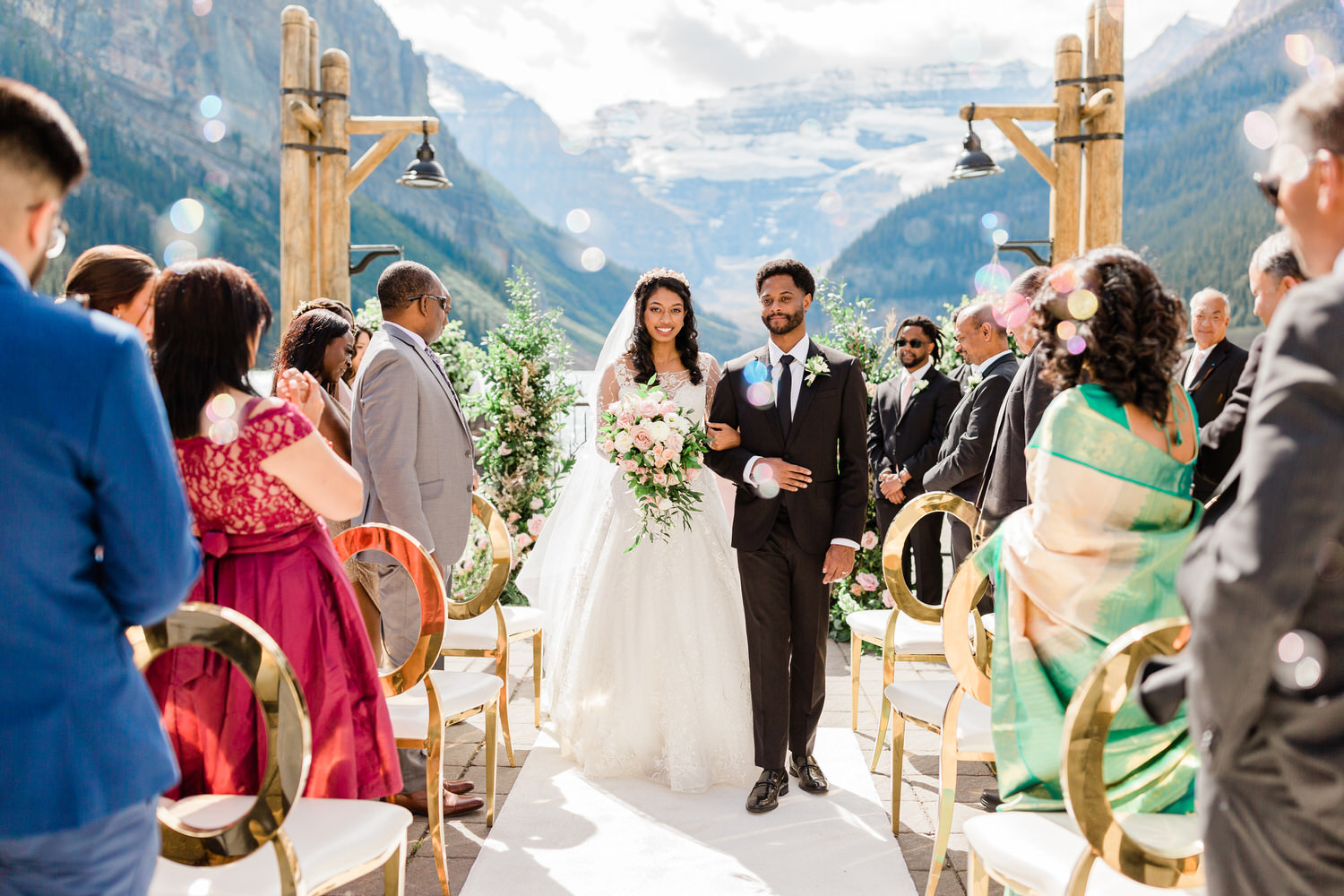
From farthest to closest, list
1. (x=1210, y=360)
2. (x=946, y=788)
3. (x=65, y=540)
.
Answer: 1. (x=1210, y=360)
2. (x=946, y=788)
3. (x=65, y=540)

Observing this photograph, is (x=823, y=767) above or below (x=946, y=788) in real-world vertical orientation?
below

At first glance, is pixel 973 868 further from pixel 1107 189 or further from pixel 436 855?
pixel 1107 189

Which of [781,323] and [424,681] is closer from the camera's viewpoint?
Result: [424,681]

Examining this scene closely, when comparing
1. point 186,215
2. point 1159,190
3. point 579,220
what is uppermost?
point 579,220

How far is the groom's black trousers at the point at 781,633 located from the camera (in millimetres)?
3721

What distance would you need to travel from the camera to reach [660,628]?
4.03 metres

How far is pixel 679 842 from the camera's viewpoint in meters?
3.40

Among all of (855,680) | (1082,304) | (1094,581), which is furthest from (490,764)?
(1082,304)

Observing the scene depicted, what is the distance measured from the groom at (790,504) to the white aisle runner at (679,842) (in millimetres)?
190

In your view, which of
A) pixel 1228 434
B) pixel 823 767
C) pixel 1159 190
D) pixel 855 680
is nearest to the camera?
pixel 1228 434

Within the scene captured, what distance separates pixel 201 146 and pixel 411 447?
89605 millimetres

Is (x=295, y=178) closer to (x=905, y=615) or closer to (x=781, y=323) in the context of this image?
(x=781, y=323)

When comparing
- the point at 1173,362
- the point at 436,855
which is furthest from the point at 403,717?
the point at 1173,362

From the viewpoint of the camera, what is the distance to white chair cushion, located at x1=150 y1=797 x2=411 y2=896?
185cm
